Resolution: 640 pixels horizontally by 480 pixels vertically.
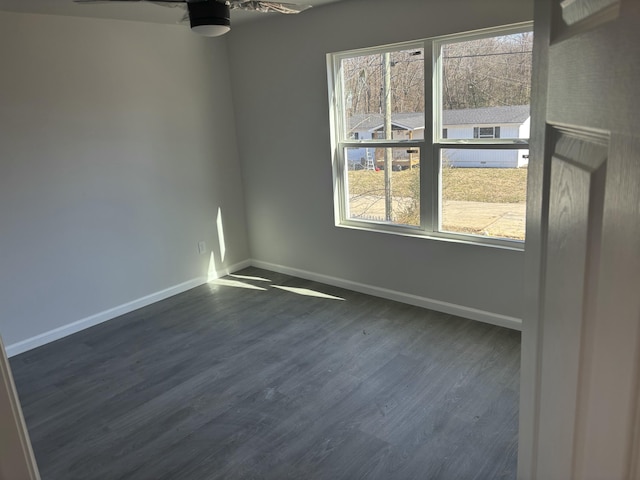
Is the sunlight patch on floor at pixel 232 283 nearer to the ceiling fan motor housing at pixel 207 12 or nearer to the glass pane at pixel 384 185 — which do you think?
the glass pane at pixel 384 185

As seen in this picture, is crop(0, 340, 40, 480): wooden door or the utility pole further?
the utility pole

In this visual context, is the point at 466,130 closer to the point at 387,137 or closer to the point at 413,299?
the point at 387,137

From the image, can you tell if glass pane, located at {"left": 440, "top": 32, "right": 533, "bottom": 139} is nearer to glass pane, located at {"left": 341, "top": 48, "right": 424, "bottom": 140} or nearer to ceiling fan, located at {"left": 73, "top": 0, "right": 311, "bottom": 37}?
glass pane, located at {"left": 341, "top": 48, "right": 424, "bottom": 140}

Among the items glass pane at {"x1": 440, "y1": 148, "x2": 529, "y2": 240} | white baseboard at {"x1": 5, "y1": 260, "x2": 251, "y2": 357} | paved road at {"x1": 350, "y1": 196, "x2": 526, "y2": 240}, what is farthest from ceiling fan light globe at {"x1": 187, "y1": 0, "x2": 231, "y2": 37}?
white baseboard at {"x1": 5, "y1": 260, "x2": 251, "y2": 357}

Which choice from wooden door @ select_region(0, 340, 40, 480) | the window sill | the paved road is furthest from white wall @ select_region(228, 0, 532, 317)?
wooden door @ select_region(0, 340, 40, 480)

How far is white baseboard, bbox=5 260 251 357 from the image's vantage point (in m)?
3.73

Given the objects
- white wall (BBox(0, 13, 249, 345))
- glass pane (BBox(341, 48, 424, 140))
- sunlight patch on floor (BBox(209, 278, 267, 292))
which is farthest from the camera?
sunlight patch on floor (BBox(209, 278, 267, 292))

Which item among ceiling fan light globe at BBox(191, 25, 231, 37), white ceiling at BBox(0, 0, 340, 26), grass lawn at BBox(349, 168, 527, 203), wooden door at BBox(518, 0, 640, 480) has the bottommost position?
grass lawn at BBox(349, 168, 527, 203)

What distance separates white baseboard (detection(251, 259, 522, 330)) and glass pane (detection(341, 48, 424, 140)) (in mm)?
1338

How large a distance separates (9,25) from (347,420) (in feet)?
11.6

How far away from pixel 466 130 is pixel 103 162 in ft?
9.67

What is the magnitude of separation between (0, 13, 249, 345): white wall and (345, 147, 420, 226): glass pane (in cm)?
146

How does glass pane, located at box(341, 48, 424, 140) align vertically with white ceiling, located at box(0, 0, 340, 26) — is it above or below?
below

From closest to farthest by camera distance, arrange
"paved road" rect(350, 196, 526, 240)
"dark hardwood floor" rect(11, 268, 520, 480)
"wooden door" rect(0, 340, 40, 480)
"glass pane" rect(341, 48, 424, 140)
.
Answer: "wooden door" rect(0, 340, 40, 480)
"dark hardwood floor" rect(11, 268, 520, 480)
"paved road" rect(350, 196, 526, 240)
"glass pane" rect(341, 48, 424, 140)
